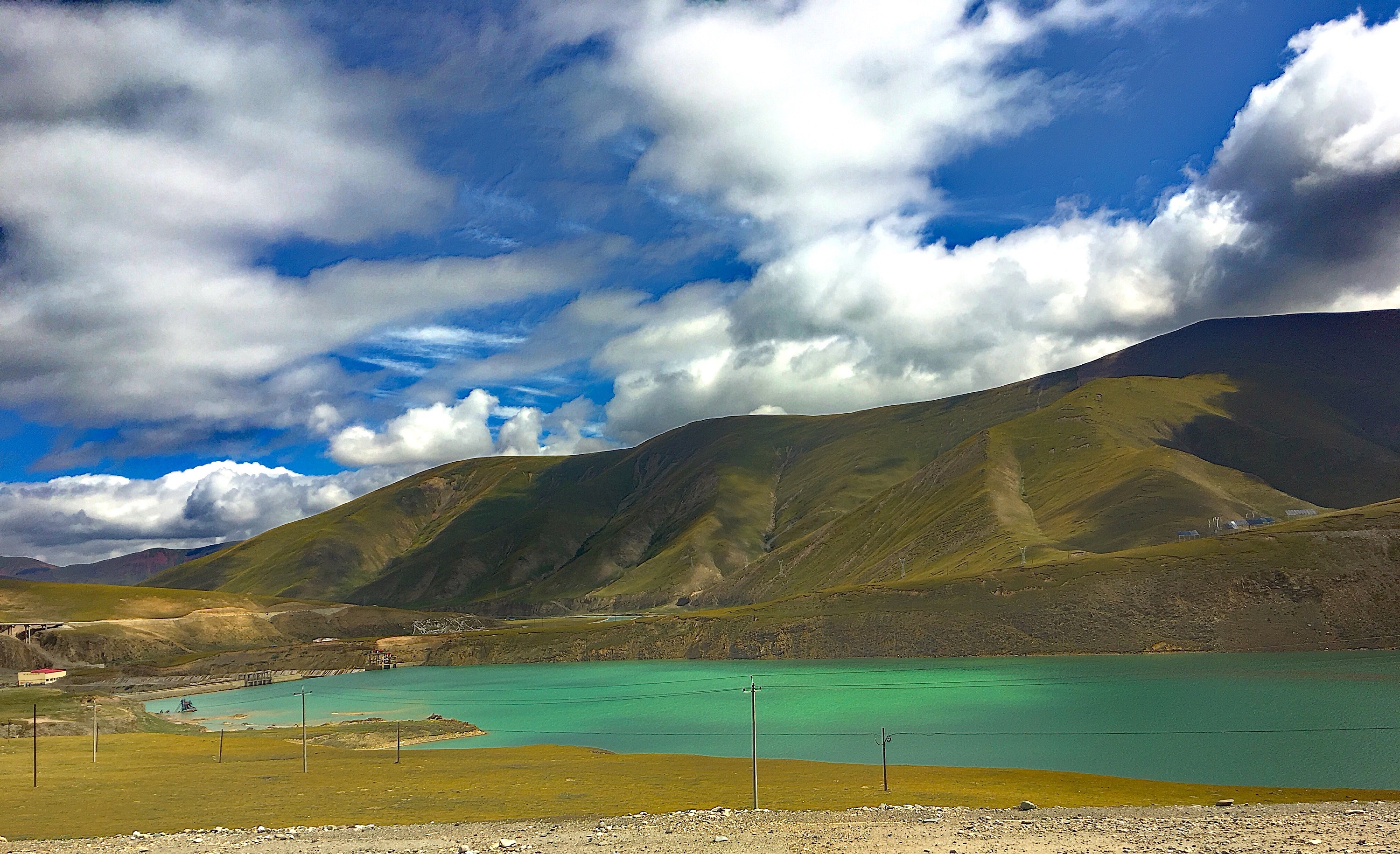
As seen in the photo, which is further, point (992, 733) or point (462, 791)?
point (992, 733)

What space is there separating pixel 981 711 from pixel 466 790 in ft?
166

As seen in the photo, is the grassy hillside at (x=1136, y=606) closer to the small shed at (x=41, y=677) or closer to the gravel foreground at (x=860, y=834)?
the gravel foreground at (x=860, y=834)

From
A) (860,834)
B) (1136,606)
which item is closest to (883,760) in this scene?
(860,834)

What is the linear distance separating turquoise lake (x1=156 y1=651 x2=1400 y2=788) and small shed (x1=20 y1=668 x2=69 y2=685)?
30.2 meters

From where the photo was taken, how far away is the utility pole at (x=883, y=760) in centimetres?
4306

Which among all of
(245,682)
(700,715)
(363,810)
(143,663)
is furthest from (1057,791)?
(143,663)

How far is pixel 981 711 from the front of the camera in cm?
8106

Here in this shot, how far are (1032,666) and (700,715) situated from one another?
45833 millimetres

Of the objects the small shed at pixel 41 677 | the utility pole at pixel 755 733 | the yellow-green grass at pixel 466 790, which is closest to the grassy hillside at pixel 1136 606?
the utility pole at pixel 755 733

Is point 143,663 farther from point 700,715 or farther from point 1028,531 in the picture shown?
point 1028,531

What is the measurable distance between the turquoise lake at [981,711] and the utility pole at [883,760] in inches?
33.2

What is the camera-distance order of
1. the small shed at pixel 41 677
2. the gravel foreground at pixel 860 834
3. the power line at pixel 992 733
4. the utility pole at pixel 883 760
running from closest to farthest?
1. the gravel foreground at pixel 860 834
2. the utility pole at pixel 883 760
3. the power line at pixel 992 733
4. the small shed at pixel 41 677

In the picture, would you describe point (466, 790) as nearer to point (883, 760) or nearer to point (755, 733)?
point (755, 733)

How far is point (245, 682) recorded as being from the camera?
163750 mm
